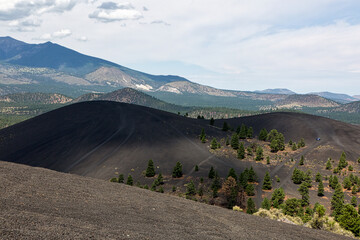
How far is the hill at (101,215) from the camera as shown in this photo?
60.9 feet

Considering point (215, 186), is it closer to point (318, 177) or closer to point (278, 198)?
point (278, 198)

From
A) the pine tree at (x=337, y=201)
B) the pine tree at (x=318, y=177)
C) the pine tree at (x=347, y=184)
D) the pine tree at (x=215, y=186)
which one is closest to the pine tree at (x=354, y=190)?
the pine tree at (x=347, y=184)

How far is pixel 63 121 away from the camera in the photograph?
422 ft

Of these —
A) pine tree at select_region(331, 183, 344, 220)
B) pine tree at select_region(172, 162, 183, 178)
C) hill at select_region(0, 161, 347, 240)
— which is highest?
hill at select_region(0, 161, 347, 240)

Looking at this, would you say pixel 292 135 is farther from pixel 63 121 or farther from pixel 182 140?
pixel 63 121

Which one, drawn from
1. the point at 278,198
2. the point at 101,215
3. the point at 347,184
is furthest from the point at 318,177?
the point at 101,215

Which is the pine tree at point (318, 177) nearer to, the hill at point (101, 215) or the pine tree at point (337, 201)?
the pine tree at point (337, 201)

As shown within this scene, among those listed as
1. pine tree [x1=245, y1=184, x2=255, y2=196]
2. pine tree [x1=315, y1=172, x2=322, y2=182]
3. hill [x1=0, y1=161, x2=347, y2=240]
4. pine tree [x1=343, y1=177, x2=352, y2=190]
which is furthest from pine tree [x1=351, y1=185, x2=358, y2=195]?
hill [x1=0, y1=161, x2=347, y2=240]

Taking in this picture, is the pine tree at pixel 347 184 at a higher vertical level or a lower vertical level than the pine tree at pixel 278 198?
higher

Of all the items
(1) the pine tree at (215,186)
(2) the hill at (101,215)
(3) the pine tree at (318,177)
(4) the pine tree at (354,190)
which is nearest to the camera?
(2) the hill at (101,215)

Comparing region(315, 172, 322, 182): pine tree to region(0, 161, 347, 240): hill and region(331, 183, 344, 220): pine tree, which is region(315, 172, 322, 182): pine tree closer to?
region(331, 183, 344, 220): pine tree

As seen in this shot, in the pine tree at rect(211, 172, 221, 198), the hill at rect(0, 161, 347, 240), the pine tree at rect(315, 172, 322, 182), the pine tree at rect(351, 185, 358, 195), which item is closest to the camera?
the hill at rect(0, 161, 347, 240)

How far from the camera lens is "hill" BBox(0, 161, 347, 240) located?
18562 mm

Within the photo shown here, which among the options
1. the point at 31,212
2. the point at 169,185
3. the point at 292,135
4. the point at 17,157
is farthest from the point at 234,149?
the point at 31,212
